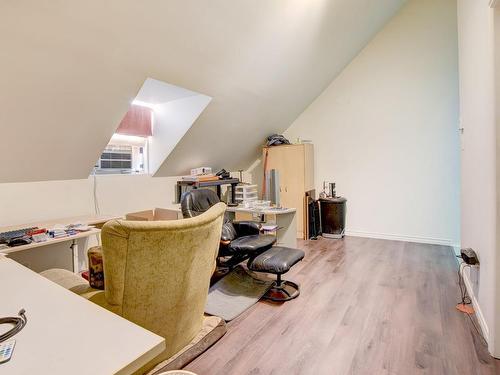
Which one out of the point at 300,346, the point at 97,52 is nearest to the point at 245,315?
the point at 300,346

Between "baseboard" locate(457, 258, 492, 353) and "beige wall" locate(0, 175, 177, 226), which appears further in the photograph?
"beige wall" locate(0, 175, 177, 226)

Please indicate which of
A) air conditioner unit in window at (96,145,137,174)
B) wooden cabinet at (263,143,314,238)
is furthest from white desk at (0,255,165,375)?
wooden cabinet at (263,143,314,238)

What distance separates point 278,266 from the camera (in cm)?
248

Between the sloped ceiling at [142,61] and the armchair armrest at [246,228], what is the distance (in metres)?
1.34

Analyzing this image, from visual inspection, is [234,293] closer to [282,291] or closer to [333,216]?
[282,291]

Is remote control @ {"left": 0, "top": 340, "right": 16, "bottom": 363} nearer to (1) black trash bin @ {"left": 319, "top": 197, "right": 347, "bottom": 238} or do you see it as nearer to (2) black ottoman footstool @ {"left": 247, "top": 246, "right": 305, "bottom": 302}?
(2) black ottoman footstool @ {"left": 247, "top": 246, "right": 305, "bottom": 302}

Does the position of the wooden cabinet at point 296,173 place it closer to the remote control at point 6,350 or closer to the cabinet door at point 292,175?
the cabinet door at point 292,175

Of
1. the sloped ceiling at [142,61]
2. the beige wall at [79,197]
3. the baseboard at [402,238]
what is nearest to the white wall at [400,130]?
the baseboard at [402,238]

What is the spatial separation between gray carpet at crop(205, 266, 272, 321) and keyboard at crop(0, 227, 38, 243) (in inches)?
62.7

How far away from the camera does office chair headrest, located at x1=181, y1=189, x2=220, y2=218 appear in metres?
3.06

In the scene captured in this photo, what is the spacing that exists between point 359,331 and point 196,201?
77.0 inches

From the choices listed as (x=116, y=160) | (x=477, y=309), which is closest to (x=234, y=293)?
(x=477, y=309)

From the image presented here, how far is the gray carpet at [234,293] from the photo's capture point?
242 centimetres

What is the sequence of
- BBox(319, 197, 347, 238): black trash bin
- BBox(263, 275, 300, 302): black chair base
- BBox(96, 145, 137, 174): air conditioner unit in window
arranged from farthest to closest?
1. BBox(319, 197, 347, 238): black trash bin
2. BBox(96, 145, 137, 174): air conditioner unit in window
3. BBox(263, 275, 300, 302): black chair base
